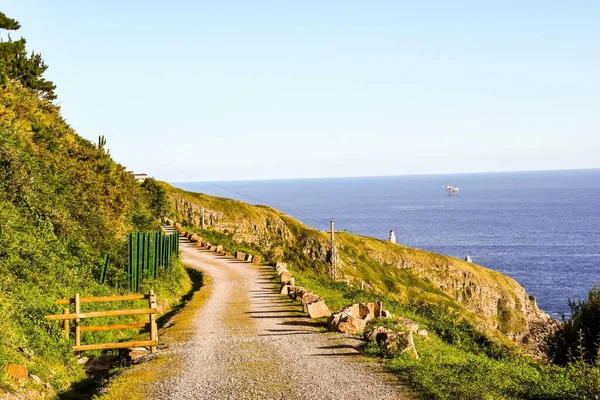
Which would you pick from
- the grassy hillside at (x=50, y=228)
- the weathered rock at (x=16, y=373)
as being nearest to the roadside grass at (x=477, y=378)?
the grassy hillside at (x=50, y=228)

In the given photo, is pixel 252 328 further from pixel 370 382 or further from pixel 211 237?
pixel 211 237

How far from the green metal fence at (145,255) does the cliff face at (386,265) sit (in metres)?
44.0

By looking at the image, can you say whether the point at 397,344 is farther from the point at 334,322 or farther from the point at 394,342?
the point at 334,322

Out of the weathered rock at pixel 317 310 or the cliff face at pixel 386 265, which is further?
the cliff face at pixel 386 265

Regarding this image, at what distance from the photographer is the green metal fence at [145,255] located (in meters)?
32.5

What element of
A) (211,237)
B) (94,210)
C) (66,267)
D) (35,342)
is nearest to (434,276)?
(211,237)

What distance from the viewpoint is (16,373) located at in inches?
611

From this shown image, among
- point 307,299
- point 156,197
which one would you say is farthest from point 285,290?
point 156,197

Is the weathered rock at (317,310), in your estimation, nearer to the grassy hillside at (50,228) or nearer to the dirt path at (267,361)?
the dirt path at (267,361)

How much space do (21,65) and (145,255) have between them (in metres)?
23.6

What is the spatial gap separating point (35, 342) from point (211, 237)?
Answer: 51794 mm

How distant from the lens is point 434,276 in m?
101

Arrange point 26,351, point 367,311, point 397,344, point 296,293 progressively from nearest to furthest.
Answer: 1. point 26,351
2. point 397,344
3. point 367,311
4. point 296,293

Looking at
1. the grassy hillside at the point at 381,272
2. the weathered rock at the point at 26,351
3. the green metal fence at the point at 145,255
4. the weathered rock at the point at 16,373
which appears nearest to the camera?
the weathered rock at the point at 16,373
